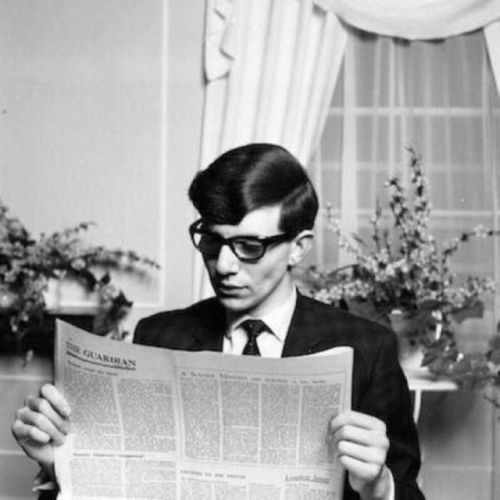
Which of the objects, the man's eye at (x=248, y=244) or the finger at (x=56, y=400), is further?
the man's eye at (x=248, y=244)

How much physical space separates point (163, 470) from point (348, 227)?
2.20 m

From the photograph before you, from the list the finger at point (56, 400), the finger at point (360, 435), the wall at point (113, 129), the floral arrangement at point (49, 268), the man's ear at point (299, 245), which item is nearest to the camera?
the finger at point (360, 435)

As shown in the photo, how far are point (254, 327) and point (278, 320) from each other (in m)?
0.06

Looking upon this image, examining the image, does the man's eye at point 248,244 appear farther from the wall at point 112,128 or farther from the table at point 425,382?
the wall at point 112,128

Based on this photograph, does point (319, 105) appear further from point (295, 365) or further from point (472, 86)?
point (295, 365)

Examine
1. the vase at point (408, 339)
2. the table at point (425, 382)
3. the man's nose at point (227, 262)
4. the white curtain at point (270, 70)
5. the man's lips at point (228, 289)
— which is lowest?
the table at point (425, 382)

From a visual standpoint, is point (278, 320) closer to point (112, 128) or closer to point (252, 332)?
point (252, 332)

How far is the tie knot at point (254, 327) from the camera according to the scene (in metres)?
1.85

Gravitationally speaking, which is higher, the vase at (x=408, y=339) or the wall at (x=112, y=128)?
the wall at (x=112, y=128)

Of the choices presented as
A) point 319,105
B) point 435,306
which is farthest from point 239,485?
point 319,105

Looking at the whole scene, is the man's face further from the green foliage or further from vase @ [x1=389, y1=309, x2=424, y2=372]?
the green foliage

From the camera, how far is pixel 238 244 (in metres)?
1.75

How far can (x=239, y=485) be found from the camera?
4.77 ft

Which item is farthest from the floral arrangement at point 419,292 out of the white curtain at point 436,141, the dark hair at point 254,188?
the dark hair at point 254,188
